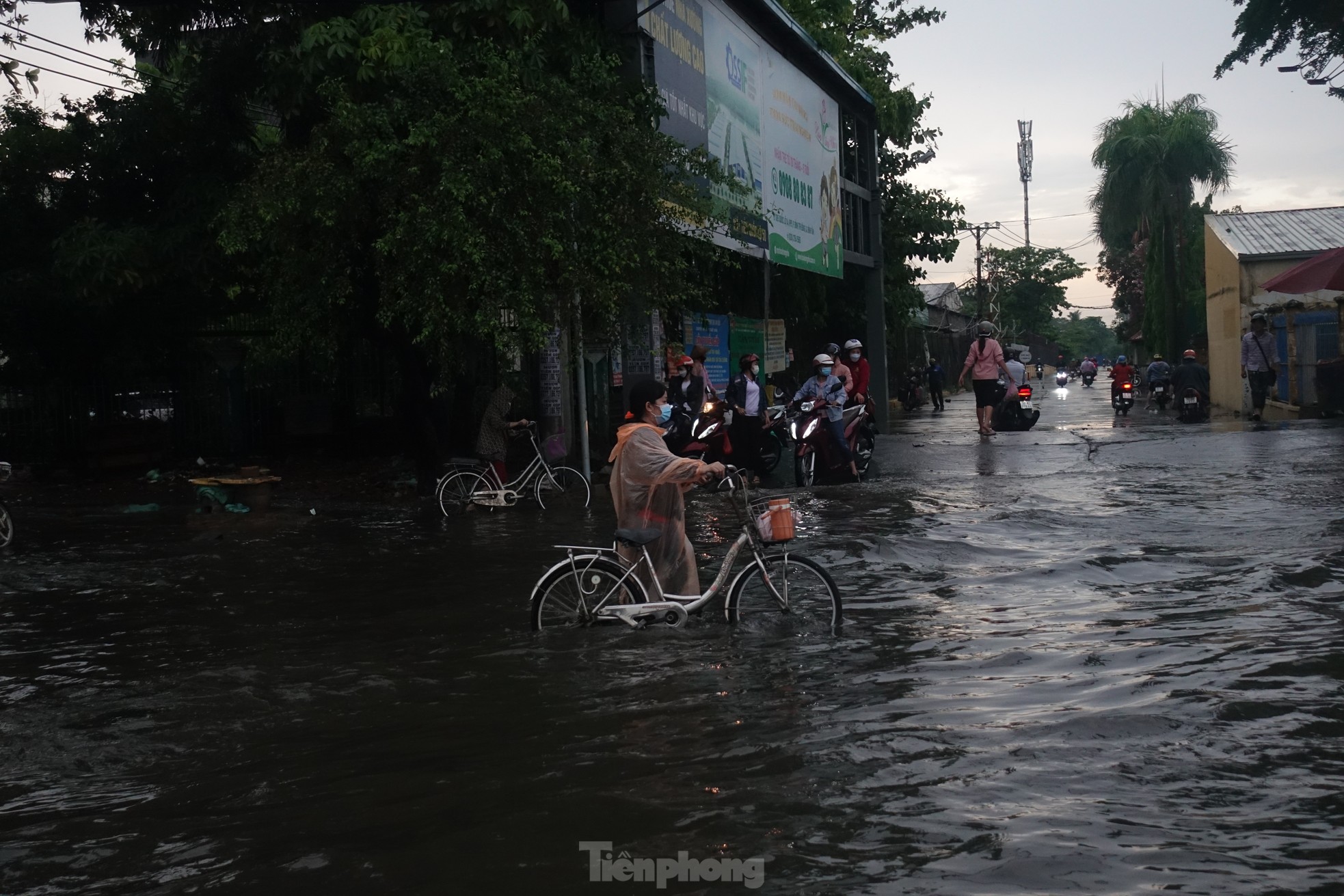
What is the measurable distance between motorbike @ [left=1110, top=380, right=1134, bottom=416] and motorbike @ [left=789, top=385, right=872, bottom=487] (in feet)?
51.9

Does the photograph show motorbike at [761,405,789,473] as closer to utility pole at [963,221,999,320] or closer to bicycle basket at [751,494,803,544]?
bicycle basket at [751,494,803,544]

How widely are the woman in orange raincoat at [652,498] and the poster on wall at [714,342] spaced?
13181mm

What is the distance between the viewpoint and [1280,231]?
31906 mm

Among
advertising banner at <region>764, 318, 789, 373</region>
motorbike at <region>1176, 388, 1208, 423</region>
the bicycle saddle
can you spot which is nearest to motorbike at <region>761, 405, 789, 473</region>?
advertising banner at <region>764, 318, 789, 373</region>

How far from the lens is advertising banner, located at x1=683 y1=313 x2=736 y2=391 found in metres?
21.8

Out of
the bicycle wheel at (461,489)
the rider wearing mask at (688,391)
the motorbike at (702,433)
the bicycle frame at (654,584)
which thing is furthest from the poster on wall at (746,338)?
the bicycle frame at (654,584)

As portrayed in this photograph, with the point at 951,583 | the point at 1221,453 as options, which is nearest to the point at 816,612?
the point at 951,583

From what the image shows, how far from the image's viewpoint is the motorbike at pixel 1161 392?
3350 cm

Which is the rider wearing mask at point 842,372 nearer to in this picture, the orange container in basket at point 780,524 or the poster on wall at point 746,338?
the poster on wall at point 746,338

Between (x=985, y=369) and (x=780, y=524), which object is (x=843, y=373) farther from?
(x=780, y=524)

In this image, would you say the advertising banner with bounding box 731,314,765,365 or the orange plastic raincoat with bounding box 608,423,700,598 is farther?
the advertising banner with bounding box 731,314,765,365

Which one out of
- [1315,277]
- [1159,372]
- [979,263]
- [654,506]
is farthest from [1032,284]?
[654,506]

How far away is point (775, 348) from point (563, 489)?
35.0 feet

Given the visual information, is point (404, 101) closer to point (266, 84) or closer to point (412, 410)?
point (266, 84)
